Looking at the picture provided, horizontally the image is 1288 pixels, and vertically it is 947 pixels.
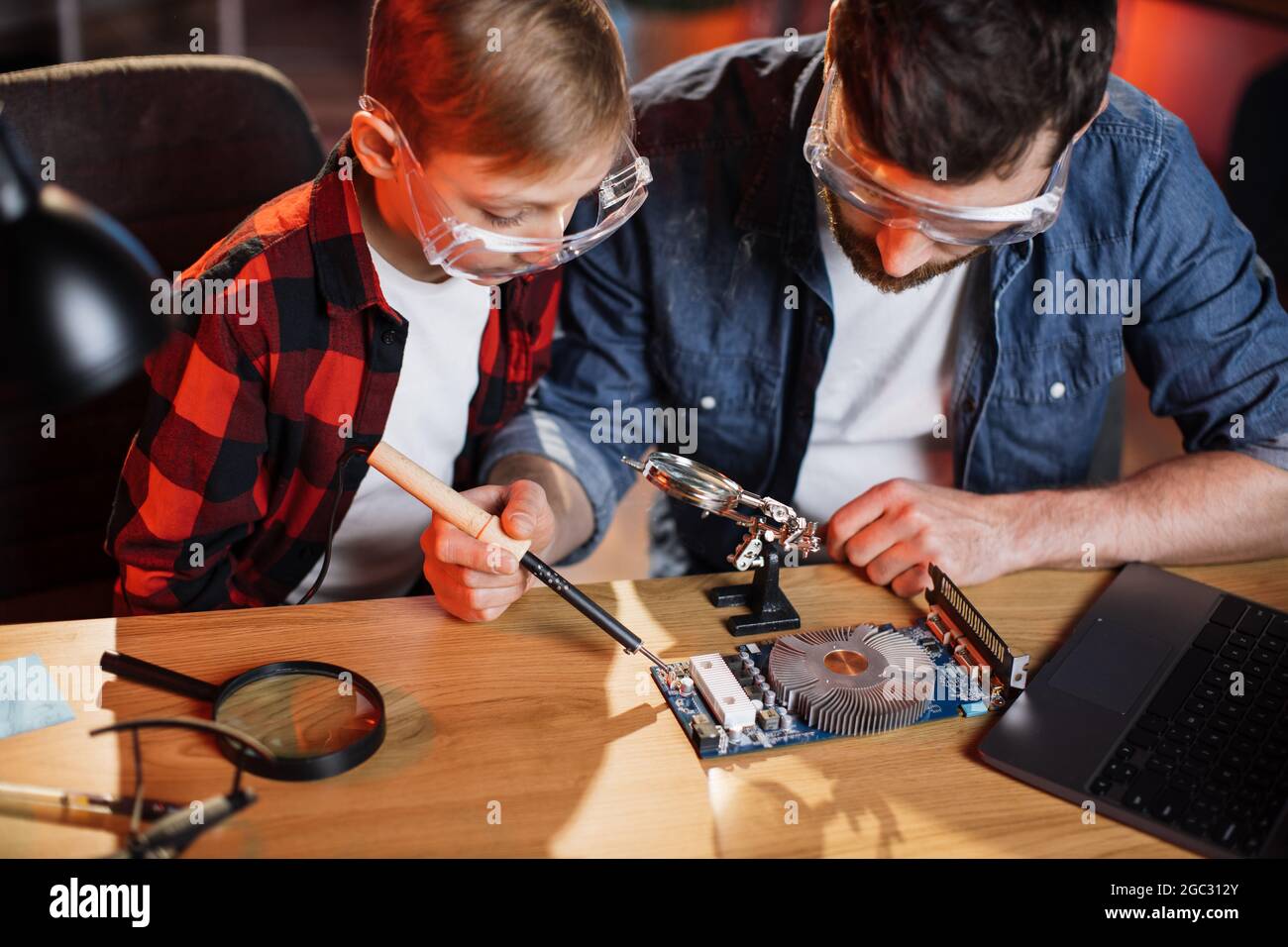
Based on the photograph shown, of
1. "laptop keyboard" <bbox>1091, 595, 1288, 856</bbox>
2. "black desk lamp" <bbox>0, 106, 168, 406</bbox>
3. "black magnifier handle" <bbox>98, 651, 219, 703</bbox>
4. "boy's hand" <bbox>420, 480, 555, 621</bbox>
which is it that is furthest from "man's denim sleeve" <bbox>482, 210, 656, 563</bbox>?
"black desk lamp" <bbox>0, 106, 168, 406</bbox>

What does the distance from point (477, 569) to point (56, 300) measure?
22.0 inches

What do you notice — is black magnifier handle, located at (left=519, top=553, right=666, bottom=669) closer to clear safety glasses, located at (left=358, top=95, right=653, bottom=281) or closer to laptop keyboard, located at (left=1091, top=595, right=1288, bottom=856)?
clear safety glasses, located at (left=358, top=95, right=653, bottom=281)

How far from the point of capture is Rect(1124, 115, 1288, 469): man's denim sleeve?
149 centimetres

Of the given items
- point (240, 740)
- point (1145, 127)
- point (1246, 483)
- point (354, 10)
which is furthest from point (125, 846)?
point (354, 10)

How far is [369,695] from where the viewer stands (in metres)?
1.09

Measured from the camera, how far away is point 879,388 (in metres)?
1.69

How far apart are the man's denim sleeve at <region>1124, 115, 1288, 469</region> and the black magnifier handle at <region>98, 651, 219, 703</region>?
1.21 meters

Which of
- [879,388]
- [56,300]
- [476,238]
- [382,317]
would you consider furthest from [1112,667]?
[56,300]

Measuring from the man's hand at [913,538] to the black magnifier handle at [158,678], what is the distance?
2.19 ft

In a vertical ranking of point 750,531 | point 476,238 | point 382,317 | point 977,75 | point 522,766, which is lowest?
point 522,766

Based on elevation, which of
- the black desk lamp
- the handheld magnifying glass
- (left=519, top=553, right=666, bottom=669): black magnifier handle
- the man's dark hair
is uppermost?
the man's dark hair

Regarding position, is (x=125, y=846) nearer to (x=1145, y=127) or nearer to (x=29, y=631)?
(x=29, y=631)

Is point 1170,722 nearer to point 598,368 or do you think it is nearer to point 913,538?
point 913,538

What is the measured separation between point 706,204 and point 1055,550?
25.1 inches
